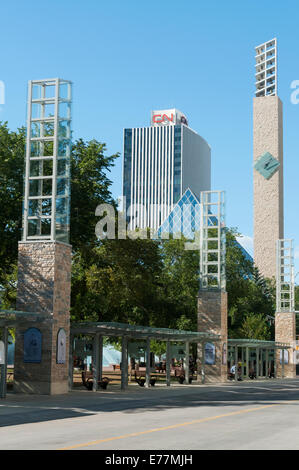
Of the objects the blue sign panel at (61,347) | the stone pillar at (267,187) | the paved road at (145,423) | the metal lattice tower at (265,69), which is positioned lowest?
the paved road at (145,423)

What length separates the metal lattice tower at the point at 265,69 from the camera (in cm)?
12238

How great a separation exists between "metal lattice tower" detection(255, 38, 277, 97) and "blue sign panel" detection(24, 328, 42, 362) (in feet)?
331

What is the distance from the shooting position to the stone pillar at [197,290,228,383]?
1678 inches

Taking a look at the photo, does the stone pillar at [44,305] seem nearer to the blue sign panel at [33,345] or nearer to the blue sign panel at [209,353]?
the blue sign panel at [33,345]

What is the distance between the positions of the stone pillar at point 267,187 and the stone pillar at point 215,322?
195ft

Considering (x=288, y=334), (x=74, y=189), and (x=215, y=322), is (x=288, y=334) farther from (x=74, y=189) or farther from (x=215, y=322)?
(x=74, y=189)

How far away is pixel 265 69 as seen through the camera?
12538 cm

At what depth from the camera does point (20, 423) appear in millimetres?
15484

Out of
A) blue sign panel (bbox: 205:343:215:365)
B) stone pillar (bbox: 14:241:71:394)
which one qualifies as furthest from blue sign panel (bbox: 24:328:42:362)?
blue sign panel (bbox: 205:343:215:365)

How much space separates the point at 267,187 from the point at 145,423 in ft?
312

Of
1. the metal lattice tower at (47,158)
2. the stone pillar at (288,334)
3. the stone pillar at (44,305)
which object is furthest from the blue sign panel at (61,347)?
the stone pillar at (288,334)

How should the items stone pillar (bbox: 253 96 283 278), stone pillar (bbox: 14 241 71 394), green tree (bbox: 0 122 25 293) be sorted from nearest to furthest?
stone pillar (bbox: 14 241 71 394), green tree (bbox: 0 122 25 293), stone pillar (bbox: 253 96 283 278)

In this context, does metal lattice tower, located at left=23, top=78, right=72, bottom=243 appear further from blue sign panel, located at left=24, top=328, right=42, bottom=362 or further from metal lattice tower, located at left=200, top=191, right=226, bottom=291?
metal lattice tower, located at left=200, top=191, right=226, bottom=291

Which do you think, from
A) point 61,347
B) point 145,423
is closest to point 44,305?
point 61,347
